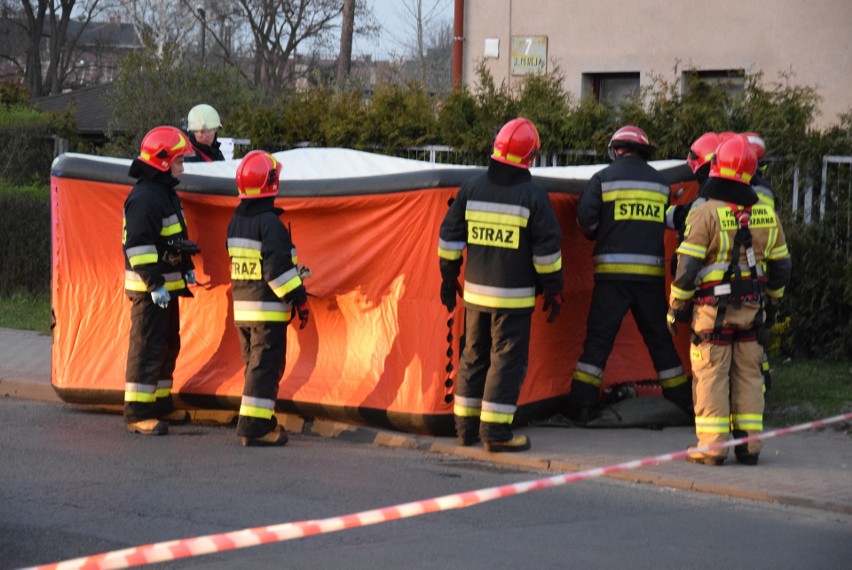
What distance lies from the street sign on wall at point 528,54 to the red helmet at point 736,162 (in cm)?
1194

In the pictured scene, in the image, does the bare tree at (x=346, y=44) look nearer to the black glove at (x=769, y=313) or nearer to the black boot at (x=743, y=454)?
the black glove at (x=769, y=313)

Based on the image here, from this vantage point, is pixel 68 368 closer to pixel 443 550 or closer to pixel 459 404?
pixel 459 404

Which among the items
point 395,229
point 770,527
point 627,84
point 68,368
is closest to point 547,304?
point 395,229

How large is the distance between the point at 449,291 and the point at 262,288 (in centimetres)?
121

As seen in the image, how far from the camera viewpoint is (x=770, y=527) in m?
6.63

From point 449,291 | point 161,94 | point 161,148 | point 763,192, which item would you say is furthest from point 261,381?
point 161,94

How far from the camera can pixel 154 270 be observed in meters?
8.73

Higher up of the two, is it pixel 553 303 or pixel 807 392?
pixel 553 303

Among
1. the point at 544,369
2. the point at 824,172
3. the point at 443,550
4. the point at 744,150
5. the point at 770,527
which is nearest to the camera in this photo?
the point at 443,550

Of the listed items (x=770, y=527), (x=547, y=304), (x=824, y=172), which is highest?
(x=824, y=172)

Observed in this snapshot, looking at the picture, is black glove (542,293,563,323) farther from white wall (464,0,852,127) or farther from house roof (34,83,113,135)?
house roof (34,83,113,135)

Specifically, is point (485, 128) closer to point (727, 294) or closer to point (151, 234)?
point (151, 234)

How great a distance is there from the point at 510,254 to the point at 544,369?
128 centimetres

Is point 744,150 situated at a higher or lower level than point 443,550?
higher
